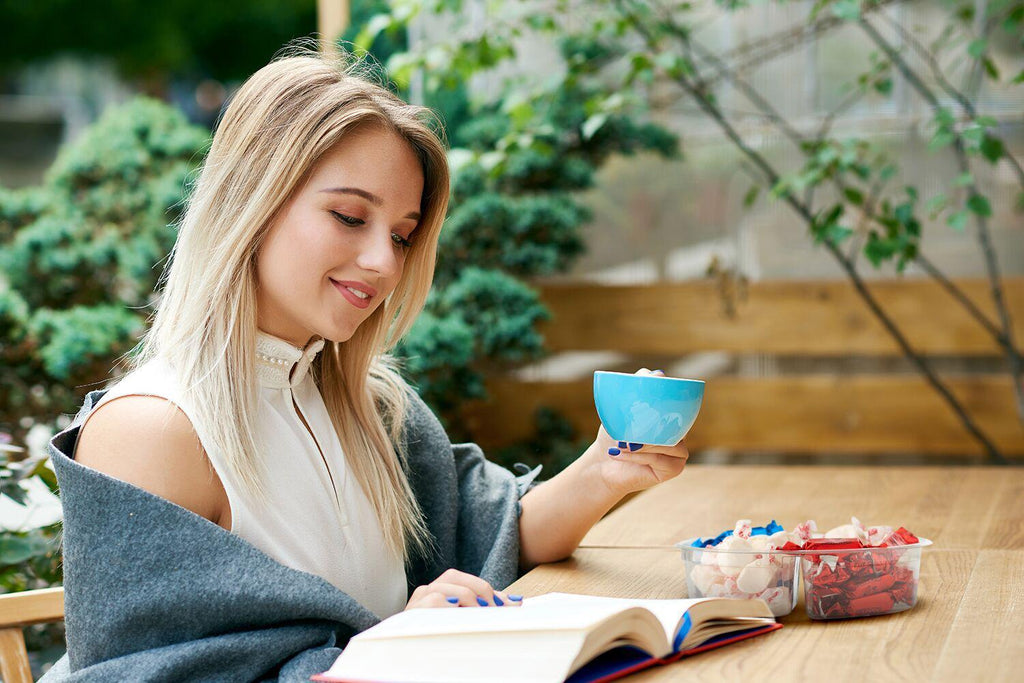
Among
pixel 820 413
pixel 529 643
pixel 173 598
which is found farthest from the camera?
pixel 820 413

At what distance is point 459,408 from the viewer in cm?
341

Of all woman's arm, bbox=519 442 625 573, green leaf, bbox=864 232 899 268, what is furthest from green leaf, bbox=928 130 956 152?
woman's arm, bbox=519 442 625 573

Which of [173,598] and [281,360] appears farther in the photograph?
[281,360]

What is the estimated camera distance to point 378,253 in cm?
137

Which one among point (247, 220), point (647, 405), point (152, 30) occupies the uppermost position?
point (152, 30)

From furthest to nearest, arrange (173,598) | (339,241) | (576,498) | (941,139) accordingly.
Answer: (941,139) < (576,498) < (339,241) < (173,598)

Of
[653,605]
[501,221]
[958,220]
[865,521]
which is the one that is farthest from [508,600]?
[501,221]

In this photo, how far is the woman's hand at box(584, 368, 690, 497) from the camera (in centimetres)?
130

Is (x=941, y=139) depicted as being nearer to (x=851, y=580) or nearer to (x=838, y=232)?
(x=838, y=232)

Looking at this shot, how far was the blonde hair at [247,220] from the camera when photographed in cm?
132

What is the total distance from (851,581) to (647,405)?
0.93 ft

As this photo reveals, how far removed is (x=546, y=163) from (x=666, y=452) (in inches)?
91.1

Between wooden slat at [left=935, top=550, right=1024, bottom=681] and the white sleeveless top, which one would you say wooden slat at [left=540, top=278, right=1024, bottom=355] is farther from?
the white sleeveless top

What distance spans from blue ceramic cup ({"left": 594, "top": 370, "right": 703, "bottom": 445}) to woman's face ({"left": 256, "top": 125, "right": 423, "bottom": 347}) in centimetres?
33
